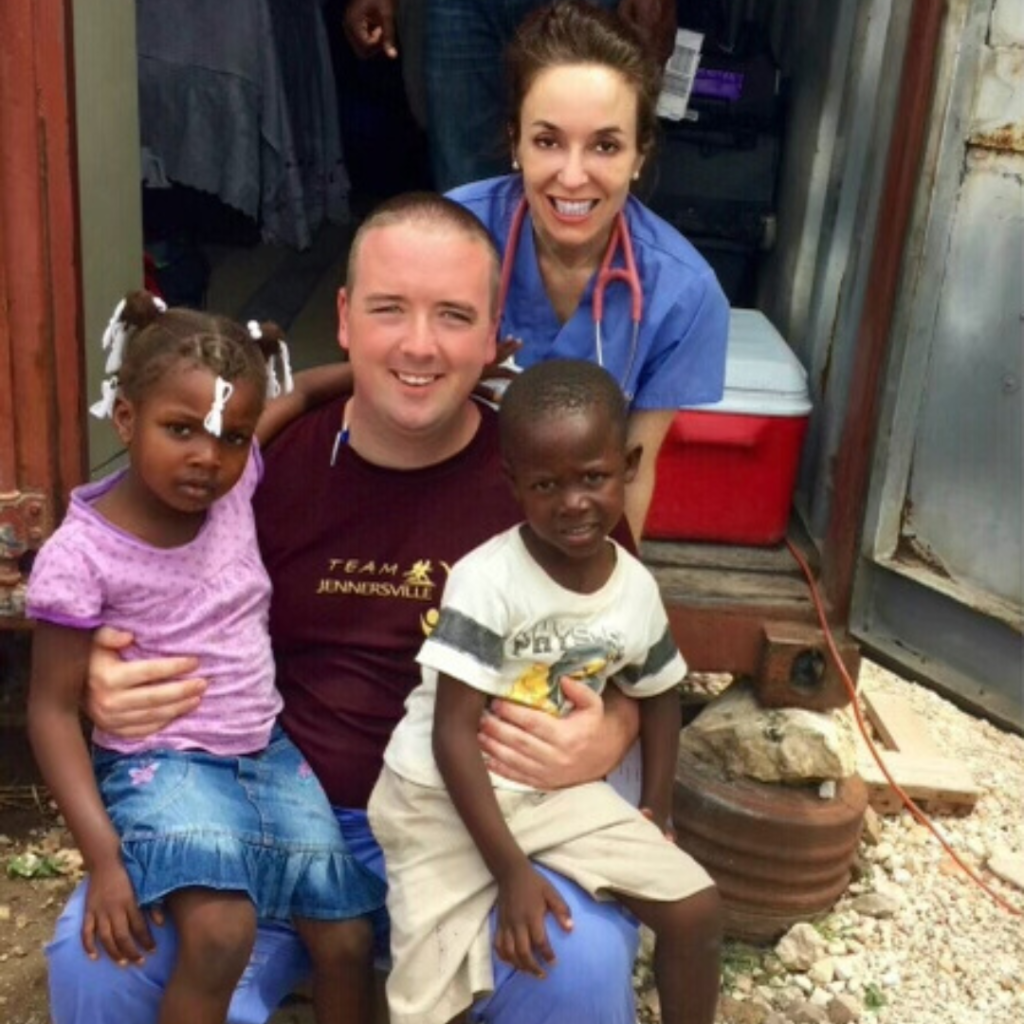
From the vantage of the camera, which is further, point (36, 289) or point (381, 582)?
point (36, 289)

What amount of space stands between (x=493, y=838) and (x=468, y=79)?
7.19 ft

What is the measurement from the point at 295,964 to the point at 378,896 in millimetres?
165

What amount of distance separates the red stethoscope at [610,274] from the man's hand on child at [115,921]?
3.88ft

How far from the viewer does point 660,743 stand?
210cm

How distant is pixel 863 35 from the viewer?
354cm

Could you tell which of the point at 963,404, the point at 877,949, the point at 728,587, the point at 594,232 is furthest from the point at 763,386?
the point at 877,949

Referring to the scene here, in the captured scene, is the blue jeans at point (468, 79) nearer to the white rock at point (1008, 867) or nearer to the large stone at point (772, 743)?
the large stone at point (772, 743)

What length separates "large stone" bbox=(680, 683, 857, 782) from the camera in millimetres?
3088

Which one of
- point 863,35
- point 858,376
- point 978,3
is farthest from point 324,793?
point 863,35

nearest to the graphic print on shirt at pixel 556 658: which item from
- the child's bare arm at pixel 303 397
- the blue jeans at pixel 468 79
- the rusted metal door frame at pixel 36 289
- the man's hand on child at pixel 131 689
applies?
the man's hand on child at pixel 131 689

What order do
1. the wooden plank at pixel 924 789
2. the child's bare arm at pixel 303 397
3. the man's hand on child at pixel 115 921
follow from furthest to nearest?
the wooden plank at pixel 924 789 → the child's bare arm at pixel 303 397 → the man's hand on child at pixel 115 921

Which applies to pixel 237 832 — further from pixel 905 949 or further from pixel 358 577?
pixel 905 949

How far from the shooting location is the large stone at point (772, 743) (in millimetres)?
3088

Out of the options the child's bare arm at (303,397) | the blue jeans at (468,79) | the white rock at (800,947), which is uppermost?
the blue jeans at (468,79)
